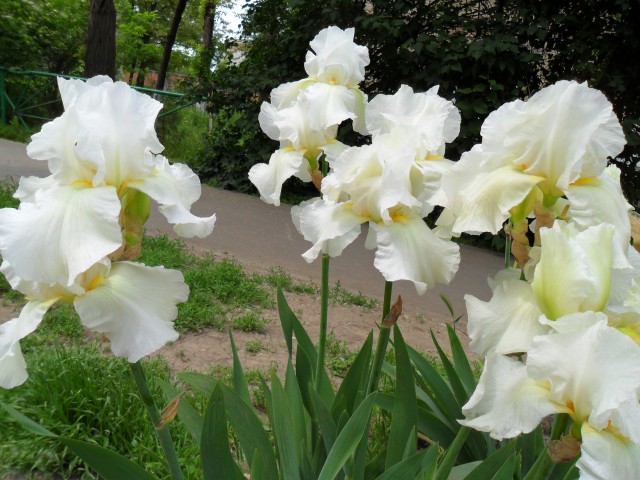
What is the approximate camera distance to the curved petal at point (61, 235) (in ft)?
2.59

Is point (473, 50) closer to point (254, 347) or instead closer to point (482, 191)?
point (254, 347)

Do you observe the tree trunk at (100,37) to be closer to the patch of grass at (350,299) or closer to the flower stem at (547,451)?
the patch of grass at (350,299)

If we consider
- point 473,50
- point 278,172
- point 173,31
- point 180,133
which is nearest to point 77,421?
point 278,172

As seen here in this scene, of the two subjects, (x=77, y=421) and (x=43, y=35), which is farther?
(x=43, y=35)

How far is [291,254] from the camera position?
15.7 feet

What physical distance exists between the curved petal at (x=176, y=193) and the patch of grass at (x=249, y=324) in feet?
7.32

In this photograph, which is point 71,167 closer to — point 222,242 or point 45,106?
point 222,242

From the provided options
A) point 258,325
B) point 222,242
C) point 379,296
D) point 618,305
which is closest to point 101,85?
point 618,305

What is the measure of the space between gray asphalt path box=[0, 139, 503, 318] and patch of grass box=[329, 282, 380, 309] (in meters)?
0.18

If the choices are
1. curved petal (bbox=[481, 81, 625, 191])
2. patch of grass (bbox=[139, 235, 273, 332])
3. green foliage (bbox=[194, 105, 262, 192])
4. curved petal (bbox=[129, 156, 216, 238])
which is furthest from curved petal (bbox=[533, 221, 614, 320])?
green foliage (bbox=[194, 105, 262, 192])

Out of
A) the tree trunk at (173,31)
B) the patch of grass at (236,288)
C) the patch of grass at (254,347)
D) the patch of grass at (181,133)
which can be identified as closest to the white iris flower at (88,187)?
the patch of grass at (254,347)

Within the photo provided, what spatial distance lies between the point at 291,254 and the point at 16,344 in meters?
3.89

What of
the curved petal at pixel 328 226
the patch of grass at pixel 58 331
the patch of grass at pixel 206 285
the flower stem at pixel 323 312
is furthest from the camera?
the patch of grass at pixel 206 285

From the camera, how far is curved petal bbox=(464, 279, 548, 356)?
854 millimetres
